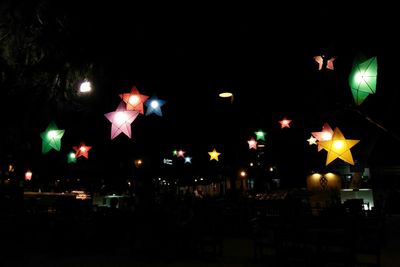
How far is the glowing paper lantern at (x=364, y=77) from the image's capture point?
558 cm

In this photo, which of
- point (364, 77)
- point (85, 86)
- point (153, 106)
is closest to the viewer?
point (364, 77)

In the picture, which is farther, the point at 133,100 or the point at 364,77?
the point at 133,100

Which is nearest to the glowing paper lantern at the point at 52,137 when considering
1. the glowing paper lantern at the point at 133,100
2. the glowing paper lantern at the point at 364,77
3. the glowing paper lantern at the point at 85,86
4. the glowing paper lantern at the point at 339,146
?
the glowing paper lantern at the point at 85,86

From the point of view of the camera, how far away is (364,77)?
564 centimetres

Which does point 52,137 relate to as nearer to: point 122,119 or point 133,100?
point 133,100

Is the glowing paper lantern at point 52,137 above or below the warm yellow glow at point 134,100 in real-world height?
below

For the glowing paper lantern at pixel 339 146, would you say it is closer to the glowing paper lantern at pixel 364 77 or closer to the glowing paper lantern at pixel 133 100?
the glowing paper lantern at pixel 364 77

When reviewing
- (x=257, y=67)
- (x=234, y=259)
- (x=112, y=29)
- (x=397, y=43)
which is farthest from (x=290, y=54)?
(x=234, y=259)

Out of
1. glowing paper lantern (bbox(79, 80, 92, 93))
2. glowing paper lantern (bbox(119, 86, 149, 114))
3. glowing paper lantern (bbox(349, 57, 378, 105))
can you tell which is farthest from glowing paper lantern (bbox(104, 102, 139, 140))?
glowing paper lantern (bbox(349, 57, 378, 105))

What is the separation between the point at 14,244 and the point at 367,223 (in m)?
9.85

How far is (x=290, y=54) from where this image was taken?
34.2 ft

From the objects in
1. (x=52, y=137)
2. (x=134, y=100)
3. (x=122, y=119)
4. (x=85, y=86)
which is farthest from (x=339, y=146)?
(x=52, y=137)

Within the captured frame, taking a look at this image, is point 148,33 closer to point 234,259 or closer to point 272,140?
point 234,259

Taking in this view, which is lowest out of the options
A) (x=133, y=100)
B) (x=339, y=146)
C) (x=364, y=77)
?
(x=339, y=146)
